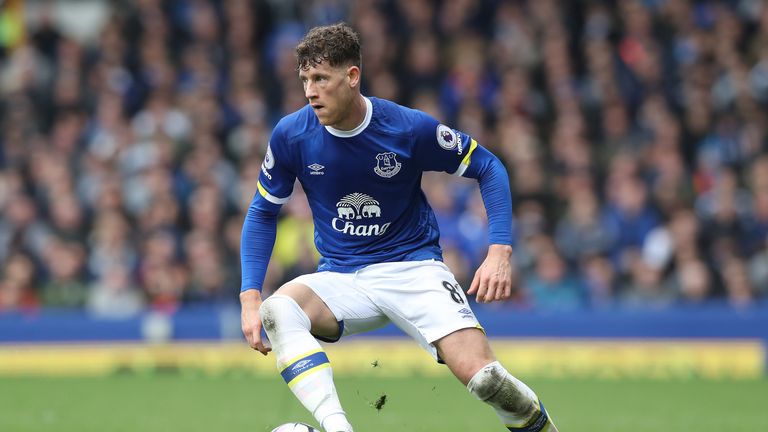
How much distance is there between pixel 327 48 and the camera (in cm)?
605

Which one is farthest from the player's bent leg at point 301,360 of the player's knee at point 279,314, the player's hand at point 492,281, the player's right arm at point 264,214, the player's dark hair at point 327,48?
the player's dark hair at point 327,48

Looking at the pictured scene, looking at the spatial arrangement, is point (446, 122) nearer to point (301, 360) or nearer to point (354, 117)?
point (354, 117)

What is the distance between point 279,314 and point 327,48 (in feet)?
4.19

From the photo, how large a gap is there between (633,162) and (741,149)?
1305 millimetres

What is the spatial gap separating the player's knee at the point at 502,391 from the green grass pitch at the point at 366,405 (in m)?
2.08

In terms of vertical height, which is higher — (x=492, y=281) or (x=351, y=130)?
(x=351, y=130)

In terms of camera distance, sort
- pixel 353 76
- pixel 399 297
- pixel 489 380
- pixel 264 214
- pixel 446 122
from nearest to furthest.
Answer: pixel 489 380, pixel 353 76, pixel 399 297, pixel 264 214, pixel 446 122

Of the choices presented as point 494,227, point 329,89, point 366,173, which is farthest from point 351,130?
point 494,227

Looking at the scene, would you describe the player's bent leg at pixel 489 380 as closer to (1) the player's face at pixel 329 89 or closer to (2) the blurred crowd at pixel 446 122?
(1) the player's face at pixel 329 89

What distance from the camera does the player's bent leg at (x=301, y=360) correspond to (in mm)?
5812

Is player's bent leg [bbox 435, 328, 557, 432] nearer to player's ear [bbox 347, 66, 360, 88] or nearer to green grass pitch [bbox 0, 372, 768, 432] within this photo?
player's ear [bbox 347, 66, 360, 88]

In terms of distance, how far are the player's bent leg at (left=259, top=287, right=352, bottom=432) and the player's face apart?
35.8 inches

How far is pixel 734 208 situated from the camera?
45.0 feet

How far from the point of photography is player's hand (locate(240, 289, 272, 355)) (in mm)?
5969
